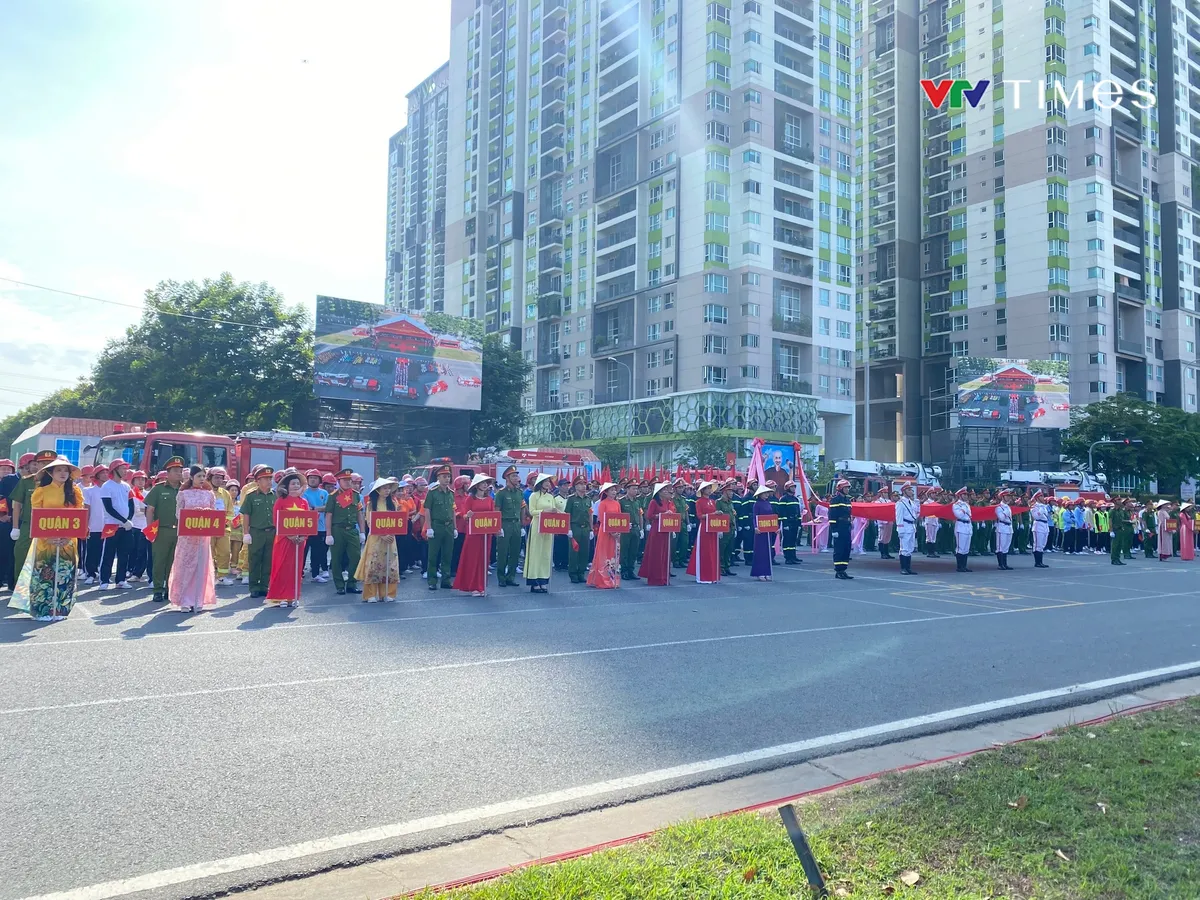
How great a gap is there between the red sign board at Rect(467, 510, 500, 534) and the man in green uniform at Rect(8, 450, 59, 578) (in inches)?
232

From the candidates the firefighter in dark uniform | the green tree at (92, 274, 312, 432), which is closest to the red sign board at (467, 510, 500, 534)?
the firefighter in dark uniform

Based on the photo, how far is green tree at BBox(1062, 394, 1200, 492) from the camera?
53312mm

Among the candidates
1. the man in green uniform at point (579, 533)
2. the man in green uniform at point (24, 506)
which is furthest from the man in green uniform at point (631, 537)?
the man in green uniform at point (24, 506)

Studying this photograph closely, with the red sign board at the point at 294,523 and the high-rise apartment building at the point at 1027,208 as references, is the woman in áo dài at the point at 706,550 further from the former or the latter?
the high-rise apartment building at the point at 1027,208

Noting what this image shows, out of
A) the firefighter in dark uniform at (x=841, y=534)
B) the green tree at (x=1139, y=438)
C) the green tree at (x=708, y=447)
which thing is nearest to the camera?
the firefighter in dark uniform at (x=841, y=534)

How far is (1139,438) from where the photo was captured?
175ft

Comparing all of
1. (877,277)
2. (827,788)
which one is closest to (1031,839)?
(827,788)

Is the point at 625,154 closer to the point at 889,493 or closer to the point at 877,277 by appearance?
the point at 877,277

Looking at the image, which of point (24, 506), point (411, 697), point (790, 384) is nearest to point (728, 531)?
point (411, 697)

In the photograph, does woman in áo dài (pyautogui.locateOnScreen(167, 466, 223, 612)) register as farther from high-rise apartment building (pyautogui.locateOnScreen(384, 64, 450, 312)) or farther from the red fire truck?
high-rise apartment building (pyautogui.locateOnScreen(384, 64, 450, 312))

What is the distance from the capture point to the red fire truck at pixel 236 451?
70.6ft

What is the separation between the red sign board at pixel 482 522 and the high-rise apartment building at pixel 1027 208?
57.0 meters

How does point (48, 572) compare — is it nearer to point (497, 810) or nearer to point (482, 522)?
point (482, 522)

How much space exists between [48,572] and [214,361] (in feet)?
105
